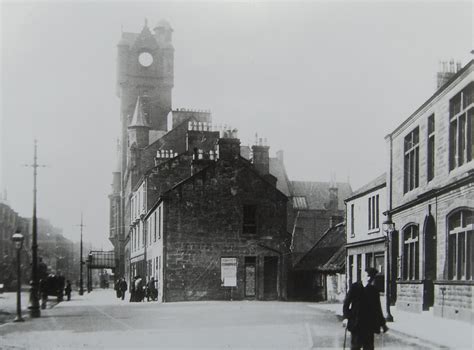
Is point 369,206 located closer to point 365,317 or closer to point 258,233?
point 258,233

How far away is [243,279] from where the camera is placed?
38562mm

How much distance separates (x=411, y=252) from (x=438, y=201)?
4.49 m

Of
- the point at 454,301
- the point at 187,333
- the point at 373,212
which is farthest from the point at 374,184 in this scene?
the point at 187,333

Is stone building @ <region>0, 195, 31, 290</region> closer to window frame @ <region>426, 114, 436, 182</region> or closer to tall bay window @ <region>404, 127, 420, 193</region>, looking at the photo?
tall bay window @ <region>404, 127, 420, 193</region>

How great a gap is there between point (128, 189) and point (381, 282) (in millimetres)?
37872

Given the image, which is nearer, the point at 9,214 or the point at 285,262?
the point at 285,262

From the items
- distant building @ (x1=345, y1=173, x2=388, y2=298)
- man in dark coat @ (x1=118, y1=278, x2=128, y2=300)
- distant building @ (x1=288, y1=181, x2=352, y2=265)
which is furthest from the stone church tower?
distant building @ (x1=345, y1=173, x2=388, y2=298)

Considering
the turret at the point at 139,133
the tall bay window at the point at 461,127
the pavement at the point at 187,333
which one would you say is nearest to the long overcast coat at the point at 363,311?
the pavement at the point at 187,333

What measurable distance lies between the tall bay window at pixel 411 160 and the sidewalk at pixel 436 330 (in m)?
5.44

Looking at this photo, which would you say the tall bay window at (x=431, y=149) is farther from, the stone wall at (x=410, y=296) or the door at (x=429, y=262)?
the stone wall at (x=410, y=296)

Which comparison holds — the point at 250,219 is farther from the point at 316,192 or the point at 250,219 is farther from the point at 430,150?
the point at 316,192

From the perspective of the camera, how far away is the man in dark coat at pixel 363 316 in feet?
36.2

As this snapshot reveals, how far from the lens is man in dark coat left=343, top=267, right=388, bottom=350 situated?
36.2 feet

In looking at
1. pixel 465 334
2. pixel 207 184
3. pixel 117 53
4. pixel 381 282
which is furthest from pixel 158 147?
pixel 465 334
